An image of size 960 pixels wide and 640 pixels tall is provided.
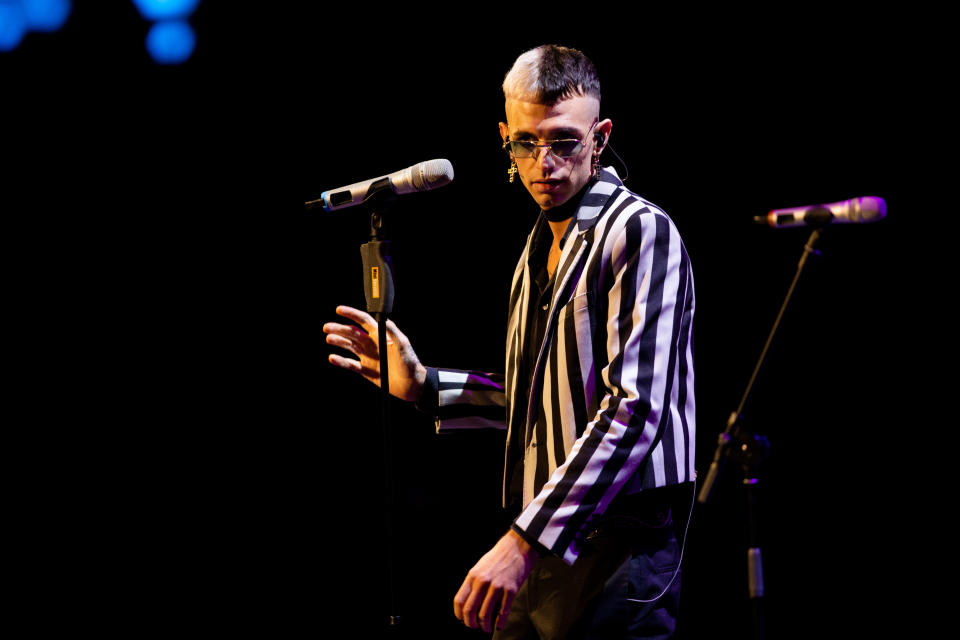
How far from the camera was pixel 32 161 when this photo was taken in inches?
139

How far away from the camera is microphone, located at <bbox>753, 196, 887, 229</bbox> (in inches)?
61.2

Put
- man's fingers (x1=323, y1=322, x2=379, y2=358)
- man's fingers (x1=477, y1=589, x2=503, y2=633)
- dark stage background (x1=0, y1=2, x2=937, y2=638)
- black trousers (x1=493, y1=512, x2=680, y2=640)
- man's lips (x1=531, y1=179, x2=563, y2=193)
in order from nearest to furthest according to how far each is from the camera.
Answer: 1. man's fingers (x1=477, y1=589, x2=503, y2=633)
2. black trousers (x1=493, y1=512, x2=680, y2=640)
3. man's lips (x1=531, y1=179, x2=563, y2=193)
4. man's fingers (x1=323, y1=322, x2=379, y2=358)
5. dark stage background (x1=0, y1=2, x2=937, y2=638)

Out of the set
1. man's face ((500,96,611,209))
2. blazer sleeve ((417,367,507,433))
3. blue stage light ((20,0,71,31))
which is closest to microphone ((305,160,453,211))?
man's face ((500,96,611,209))

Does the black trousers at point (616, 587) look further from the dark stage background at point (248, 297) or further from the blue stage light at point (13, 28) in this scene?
the blue stage light at point (13, 28)

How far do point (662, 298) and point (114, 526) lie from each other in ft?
8.62

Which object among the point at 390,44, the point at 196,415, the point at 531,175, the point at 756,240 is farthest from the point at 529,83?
the point at 196,415

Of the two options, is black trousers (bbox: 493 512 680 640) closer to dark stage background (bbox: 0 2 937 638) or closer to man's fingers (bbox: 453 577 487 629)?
man's fingers (bbox: 453 577 487 629)

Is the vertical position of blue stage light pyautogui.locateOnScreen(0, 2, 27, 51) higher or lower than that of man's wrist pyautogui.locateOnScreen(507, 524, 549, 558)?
higher

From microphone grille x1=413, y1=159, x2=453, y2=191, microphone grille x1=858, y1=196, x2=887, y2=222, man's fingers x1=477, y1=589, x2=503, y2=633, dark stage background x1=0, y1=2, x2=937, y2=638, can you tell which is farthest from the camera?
dark stage background x1=0, y1=2, x2=937, y2=638

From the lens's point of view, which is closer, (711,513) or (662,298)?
(662,298)

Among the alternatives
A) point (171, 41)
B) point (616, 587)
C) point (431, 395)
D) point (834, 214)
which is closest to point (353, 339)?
point (431, 395)

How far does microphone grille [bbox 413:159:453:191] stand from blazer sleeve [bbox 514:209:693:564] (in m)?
0.38

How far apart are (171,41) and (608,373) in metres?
2.55

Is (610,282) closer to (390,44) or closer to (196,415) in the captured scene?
(390,44)
